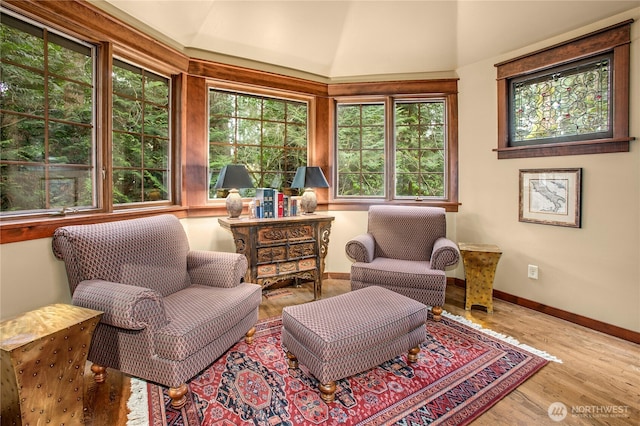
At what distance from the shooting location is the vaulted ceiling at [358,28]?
2671 mm

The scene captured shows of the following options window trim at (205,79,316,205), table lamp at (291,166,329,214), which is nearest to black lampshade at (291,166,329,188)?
table lamp at (291,166,329,214)

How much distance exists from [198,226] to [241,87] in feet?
4.99

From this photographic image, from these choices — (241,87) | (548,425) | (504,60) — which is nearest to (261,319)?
(548,425)

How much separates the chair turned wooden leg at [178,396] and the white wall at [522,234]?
3.39 feet

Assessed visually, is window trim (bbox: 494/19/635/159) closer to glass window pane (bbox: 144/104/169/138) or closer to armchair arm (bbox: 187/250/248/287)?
armchair arm (bbox: 187/250/248/287)

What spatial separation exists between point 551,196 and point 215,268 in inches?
115

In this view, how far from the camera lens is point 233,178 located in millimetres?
2943

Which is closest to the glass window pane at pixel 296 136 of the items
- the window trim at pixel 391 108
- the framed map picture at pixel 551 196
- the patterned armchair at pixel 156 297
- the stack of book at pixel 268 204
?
the window trim at pixel 391 108

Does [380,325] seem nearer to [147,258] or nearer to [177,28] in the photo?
[147,258]

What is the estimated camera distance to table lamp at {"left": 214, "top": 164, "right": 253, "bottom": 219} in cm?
292

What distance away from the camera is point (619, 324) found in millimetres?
2508

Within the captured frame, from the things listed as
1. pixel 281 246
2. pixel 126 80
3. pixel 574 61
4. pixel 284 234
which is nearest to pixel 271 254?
pixel 281 246

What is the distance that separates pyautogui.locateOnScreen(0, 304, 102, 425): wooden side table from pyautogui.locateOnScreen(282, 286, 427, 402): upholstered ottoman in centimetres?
104

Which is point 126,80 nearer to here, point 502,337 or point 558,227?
point 502,337
